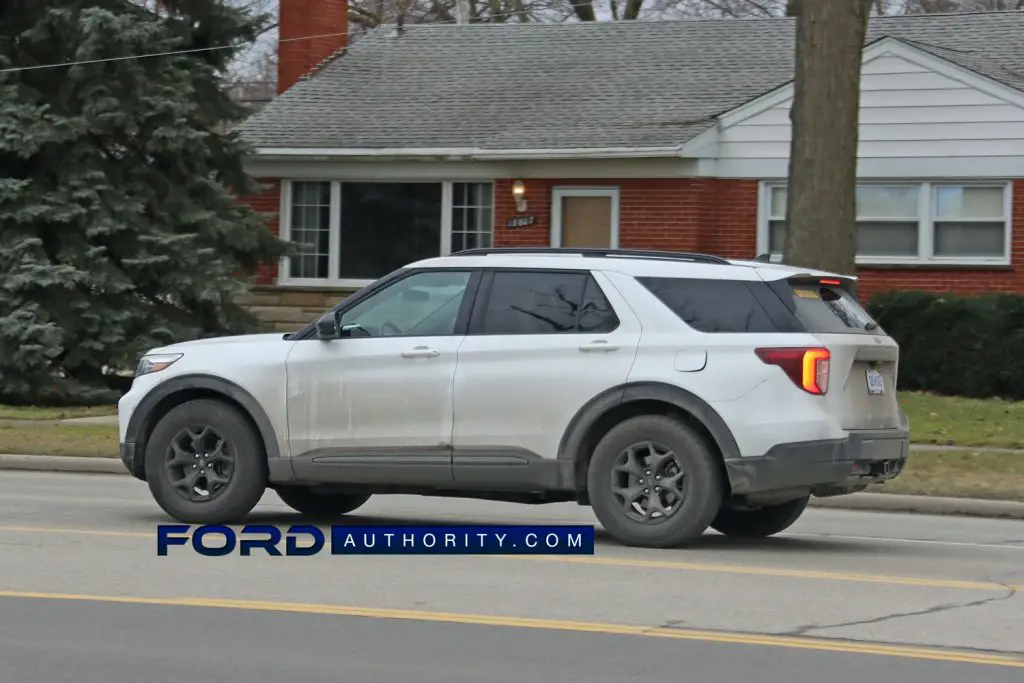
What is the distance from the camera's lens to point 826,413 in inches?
380

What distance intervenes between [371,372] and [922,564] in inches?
138

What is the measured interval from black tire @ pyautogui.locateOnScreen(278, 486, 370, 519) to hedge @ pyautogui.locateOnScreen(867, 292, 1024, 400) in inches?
466

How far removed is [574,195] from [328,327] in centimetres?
1473

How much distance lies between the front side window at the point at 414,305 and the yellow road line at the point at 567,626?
9.44 ft

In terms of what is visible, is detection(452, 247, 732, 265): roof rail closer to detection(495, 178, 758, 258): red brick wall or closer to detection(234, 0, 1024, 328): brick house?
detection(234, 0, 1024, 328): brick house

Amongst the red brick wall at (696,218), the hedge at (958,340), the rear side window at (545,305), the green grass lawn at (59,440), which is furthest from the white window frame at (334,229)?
the rear side window at (545,305)

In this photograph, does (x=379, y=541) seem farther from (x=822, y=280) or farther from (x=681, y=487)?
(x=822, y=280)

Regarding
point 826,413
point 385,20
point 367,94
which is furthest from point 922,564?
point 385,20

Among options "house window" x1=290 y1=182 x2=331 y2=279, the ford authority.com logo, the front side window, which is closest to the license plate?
the ford authority.com logo

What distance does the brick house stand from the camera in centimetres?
2298

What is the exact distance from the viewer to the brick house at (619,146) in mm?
22984

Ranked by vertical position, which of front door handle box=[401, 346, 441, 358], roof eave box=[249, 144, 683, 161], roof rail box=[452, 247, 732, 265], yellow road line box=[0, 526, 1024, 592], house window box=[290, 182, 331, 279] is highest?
roof eave box=[249, 144, 683, 161]

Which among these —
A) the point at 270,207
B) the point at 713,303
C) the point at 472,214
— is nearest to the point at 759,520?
the point at 713,303

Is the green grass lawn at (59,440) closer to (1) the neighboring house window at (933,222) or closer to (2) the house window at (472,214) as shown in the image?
(2) the house window at (472,214)
